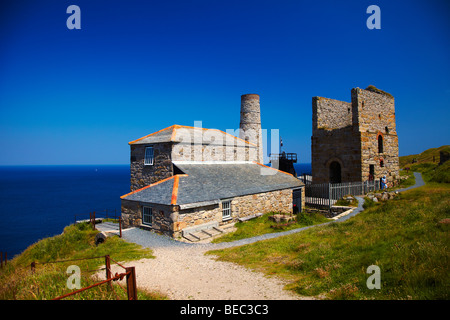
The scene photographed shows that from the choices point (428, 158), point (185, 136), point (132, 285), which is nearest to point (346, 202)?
point (185, 136)

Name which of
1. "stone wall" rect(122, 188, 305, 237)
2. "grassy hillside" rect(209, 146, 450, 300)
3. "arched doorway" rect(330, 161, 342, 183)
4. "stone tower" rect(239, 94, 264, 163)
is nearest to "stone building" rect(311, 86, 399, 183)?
"arched doorway" rect(330, 161, 342, 183)

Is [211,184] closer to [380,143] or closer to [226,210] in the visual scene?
[226,210]

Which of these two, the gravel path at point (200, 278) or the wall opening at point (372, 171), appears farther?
the wall opening at point (372, 171)

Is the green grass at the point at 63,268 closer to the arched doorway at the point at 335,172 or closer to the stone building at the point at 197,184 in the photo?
the stone building at the point at 197,184

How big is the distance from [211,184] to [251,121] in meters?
14.1

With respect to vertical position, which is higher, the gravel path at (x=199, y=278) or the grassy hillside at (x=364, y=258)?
the grassy hillside at (x=364, y=258)

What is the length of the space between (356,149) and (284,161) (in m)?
12.5

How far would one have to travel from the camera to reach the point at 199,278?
333 inches

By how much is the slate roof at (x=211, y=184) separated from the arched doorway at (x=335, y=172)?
591 centimetres

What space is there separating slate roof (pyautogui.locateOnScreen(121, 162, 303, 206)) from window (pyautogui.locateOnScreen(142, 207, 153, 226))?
0.72 metres

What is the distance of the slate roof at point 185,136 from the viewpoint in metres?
19.7

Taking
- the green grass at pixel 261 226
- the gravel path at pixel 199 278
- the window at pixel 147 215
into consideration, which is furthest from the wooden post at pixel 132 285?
the window at pixel 147 215

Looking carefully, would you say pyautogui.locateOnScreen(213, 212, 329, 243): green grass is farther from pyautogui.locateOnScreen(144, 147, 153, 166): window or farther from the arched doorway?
the arched doorway
